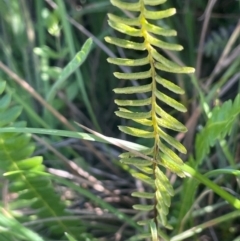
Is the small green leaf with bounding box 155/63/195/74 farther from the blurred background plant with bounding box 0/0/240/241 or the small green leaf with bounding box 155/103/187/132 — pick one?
the blurred background plant with bounding box 0/0/240/241

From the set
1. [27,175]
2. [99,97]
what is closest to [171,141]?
[27,175]

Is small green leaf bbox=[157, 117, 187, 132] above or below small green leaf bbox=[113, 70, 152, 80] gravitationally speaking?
below

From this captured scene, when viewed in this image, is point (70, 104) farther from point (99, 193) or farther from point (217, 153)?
point (217, 153)

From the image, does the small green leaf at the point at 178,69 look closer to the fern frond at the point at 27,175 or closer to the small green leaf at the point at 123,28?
the small green leaf at the point at 123,28

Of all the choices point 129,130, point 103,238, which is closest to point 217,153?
point 103,238

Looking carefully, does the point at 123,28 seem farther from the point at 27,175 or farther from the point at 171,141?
the point at 27,175

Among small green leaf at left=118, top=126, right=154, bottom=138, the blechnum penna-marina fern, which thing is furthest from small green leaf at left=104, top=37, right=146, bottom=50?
small green leaf at left=118, top=126, right=154, bottom=138
